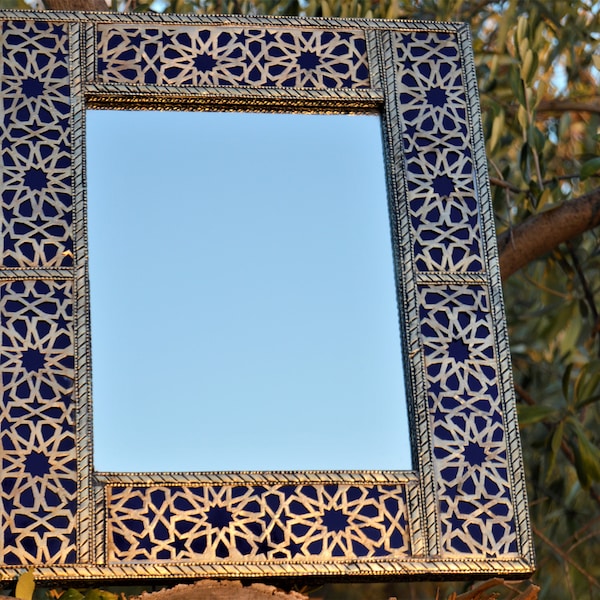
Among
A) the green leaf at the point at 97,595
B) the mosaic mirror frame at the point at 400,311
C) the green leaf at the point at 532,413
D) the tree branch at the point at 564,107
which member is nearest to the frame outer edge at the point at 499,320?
the mosaic mirror frame at the point at 400,311

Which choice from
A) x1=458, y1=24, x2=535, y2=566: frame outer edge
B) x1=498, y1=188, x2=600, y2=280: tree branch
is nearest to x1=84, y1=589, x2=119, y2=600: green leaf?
x1=458, y1=24, x2=535, y2=566: frame outer edge

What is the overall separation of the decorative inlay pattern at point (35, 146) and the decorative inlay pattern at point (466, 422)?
1.93 ft

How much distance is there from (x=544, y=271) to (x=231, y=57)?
1247 mm

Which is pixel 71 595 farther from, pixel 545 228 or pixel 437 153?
pixel 545 228

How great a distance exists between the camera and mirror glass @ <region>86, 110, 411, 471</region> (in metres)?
1.91

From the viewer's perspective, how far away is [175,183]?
2.06 meters

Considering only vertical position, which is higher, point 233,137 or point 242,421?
point 233,137

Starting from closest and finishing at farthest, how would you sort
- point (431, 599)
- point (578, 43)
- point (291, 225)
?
1. point (291, 225)
2. point (431, 599)
3. point (578, 43)

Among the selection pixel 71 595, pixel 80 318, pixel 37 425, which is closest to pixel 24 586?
pixel 71 595

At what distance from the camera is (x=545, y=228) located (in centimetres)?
259

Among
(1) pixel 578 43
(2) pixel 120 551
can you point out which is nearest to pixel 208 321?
(2) pixel 120 551

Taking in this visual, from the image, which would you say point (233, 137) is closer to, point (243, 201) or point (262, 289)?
point (243, 201)

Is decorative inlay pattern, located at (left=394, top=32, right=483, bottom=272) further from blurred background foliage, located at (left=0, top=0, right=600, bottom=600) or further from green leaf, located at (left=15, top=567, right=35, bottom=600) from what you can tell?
green leaf, located at (left=15, top=567, right=35, bottom=600)

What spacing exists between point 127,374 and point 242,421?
7.4 inches
